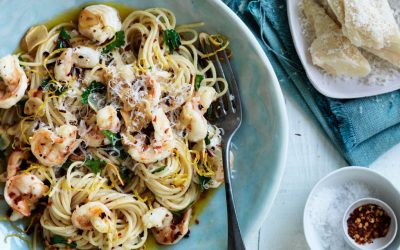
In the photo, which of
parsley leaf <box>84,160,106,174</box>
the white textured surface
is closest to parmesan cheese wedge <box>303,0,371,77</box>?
the white textured surface

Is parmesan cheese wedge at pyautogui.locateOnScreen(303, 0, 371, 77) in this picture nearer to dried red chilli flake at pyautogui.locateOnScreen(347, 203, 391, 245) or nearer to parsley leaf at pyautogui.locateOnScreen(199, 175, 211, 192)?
dried red chilli flake at pyautogui.locateOnScreen(347, 203, 391, 245)

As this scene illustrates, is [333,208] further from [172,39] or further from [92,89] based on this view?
[92,89]

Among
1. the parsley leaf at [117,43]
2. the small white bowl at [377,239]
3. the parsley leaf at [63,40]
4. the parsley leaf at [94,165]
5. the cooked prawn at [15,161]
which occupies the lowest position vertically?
the small white bowl at [377,239]

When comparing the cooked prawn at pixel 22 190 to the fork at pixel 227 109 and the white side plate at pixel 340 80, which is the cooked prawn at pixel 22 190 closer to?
the fork at pixel 227 109

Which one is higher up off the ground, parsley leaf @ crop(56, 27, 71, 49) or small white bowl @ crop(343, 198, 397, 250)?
parsley leaf @ crop(56, 27, 71, 49)

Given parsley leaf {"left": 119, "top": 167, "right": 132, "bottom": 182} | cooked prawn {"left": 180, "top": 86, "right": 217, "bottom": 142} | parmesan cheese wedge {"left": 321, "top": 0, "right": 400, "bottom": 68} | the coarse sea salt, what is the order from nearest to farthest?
Answer: cooked prawn {"left": 180, "top": 86, "right": 217, "bottom": 142} → parsley leaf {"left": 119, "top": 167, "right": 132, "bottom": 182} → parmesan cheese wedge {"left": 321, "top": 0, "right": 400, "bottom": 68} → the coarse sea salt

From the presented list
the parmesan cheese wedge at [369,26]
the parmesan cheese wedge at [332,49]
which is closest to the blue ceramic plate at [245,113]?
the parmesan cheese wedge at [332,49]

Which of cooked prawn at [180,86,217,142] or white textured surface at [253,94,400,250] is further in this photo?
white textured surface at [253,94,400,250]

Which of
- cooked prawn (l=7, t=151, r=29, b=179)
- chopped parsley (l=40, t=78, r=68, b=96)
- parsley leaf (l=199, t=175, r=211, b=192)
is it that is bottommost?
parsley leaf (l=199, t=175, r=211, b=192)
